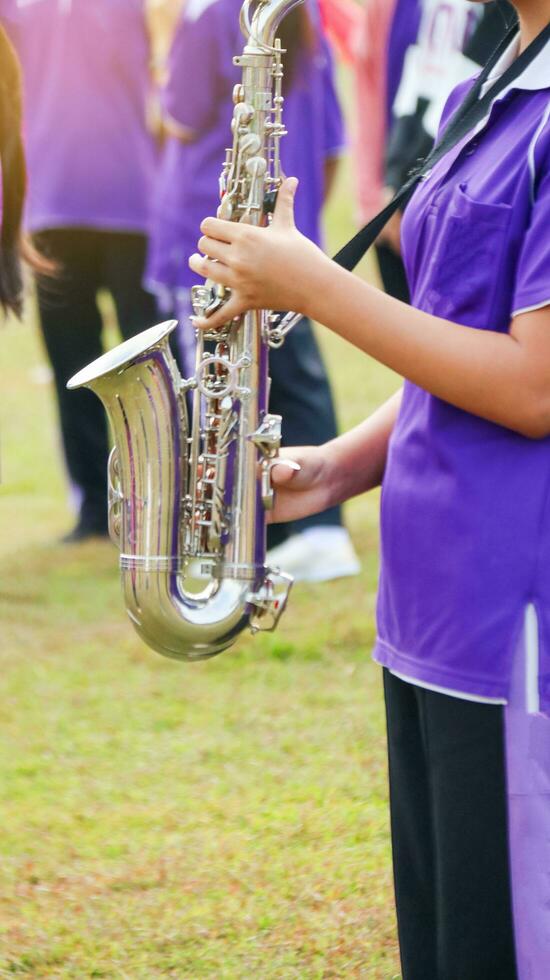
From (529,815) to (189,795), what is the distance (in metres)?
2.03

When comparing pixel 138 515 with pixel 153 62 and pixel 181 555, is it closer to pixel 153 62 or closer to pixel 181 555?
pixel 181 555

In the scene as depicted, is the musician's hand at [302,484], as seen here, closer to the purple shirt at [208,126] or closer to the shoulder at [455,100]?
the shoulder at [455,100]

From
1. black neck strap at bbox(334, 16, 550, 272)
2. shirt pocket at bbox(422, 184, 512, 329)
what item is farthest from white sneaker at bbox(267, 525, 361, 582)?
shirt pocket at bbox(422, 184, 512, 329)

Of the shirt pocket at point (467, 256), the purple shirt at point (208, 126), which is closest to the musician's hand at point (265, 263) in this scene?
the shirt pocket at point (467, 256)

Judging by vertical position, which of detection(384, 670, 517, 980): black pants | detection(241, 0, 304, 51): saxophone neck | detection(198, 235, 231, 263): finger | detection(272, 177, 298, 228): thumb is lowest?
detection(384, 670, 517, 980): black pants

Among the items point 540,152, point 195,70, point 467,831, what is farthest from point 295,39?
point 467,831

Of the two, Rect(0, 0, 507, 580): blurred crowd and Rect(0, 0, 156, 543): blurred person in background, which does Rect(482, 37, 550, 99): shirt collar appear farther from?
Rect(0, 0, 156, 543): blurred person in background

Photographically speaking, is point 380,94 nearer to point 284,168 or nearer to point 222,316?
point 284,168

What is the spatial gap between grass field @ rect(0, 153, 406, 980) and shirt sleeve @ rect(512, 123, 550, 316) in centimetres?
163

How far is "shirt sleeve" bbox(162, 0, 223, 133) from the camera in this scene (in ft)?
16.6

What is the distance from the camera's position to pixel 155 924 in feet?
10.3

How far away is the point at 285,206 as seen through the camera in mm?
2055

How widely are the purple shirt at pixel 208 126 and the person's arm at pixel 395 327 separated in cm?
322

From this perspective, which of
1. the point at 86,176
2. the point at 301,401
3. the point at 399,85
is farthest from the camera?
the point at 86,176
